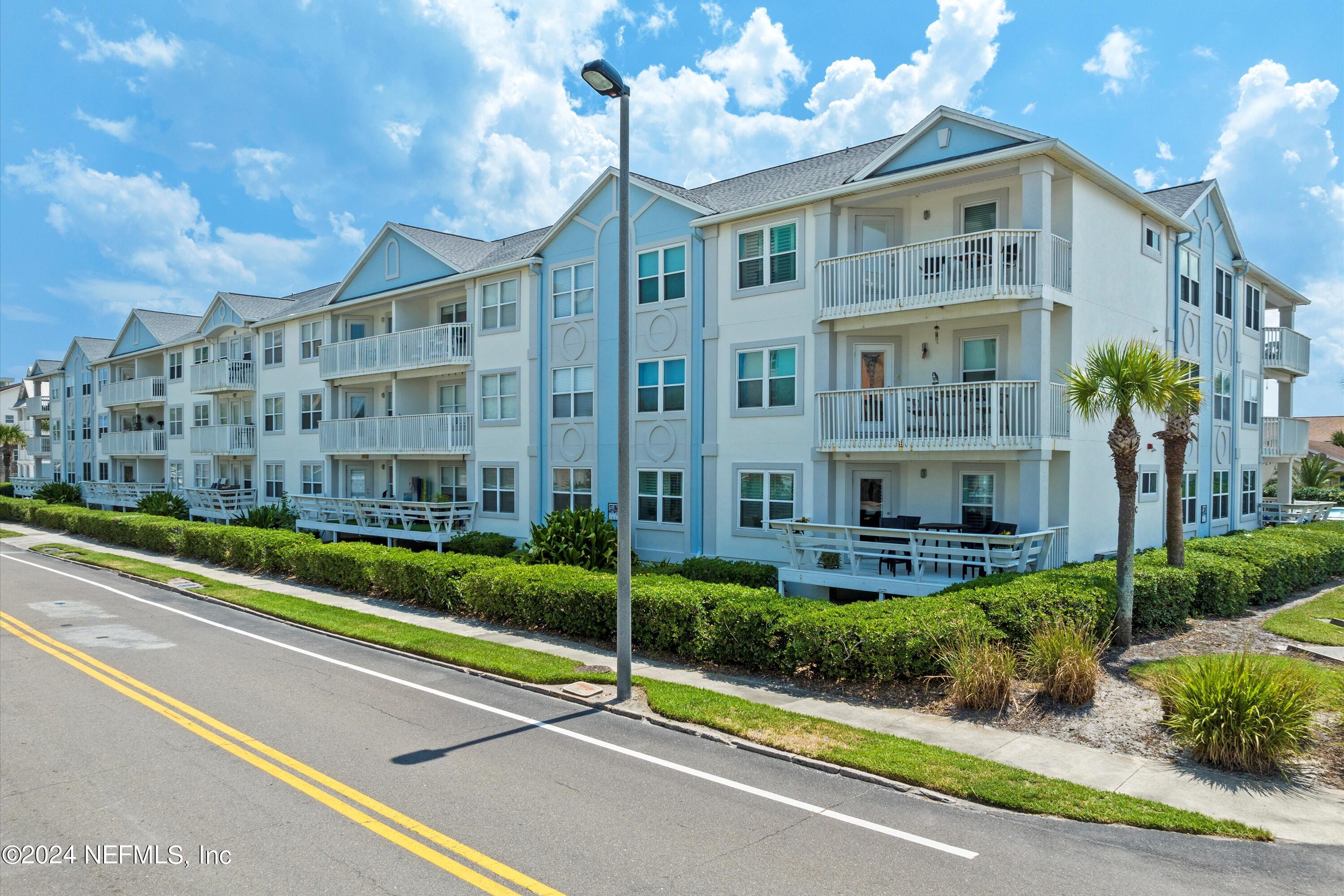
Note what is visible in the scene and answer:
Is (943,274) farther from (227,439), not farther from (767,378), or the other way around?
(227,439)

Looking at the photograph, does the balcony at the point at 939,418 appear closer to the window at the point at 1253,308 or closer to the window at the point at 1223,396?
the window at the point at 1223,396

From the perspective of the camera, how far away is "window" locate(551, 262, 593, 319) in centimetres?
2286

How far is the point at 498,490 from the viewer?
25391 millimetres

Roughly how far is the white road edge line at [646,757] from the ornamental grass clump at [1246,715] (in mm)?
3644

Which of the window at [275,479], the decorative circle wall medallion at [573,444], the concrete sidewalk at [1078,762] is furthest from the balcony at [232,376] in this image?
the concrete sidewalk at [1078,762]

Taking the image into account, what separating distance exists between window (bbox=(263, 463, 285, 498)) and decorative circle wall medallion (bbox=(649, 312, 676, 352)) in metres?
21.0

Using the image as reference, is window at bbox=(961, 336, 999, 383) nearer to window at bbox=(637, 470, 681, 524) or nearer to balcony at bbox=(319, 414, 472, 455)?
window at bbox=(637, 470, 681, 524)

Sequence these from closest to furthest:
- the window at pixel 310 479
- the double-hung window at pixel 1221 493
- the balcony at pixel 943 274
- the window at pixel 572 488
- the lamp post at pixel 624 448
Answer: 1. the lamp post at pixel 624 448
2. the balcony at pixel 943 274
3. the window at pixel 572 488
4. the double-hung window at pixel 1221 493
5. the window at pixel 310 479

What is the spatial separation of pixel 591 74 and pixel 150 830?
30.7 ft

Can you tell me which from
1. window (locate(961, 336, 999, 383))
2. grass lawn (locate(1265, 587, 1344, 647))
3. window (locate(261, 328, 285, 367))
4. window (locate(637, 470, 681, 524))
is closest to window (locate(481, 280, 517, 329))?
window (locate(637, 470, 681, 524))

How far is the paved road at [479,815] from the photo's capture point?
19.8ft

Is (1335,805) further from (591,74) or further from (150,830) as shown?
(591,74)

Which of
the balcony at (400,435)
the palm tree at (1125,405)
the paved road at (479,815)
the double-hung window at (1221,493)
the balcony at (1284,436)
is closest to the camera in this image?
the paved road at (479,815)

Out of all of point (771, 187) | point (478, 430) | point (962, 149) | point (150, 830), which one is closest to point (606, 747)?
point (150, 830)
